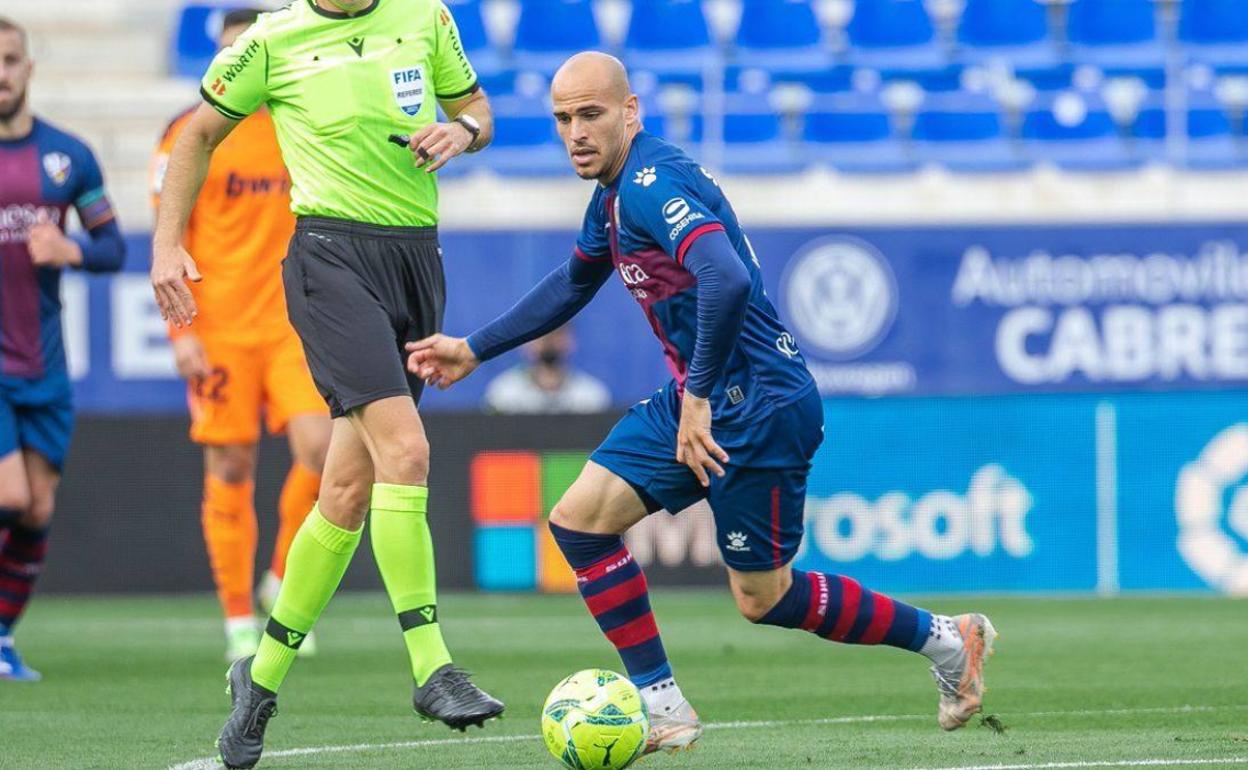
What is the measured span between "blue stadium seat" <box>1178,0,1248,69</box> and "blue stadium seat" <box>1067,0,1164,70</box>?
260mm

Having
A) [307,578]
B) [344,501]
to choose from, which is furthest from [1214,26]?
[307,578]

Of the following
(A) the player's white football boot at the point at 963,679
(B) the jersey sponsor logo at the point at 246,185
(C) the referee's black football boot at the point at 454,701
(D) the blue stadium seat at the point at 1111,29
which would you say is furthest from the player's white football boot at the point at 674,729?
(D) the blue stadium seat at the point at 1111,29

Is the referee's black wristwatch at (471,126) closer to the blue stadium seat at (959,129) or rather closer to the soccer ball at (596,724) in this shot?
the soccer ball at (596,724)

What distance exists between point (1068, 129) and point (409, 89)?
11091 millimetres

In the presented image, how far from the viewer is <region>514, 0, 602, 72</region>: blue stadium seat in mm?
16391

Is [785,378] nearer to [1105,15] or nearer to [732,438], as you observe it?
[732,438]

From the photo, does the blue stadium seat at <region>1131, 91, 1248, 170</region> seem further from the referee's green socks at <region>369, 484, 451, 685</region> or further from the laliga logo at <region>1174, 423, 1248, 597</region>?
the referee's green socks at <region>369, 484, 451, 685</region>

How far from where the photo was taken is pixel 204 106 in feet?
18.4

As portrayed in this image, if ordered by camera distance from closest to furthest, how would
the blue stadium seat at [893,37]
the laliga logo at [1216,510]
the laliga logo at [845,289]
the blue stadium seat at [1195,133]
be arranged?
the laliga logo at [1216,510] → the laliga logo at [845,289] → the blue stadium seat at [1195,133] → the blue stadium seat at [893,37]

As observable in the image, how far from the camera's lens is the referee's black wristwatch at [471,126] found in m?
5.69

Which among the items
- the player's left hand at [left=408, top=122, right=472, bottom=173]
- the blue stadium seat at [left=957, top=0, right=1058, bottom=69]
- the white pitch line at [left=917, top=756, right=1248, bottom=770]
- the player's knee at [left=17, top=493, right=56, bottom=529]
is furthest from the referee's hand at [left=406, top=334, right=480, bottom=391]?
the blue stadium seat at [left=957, top=0, right=1058, bottom=69]

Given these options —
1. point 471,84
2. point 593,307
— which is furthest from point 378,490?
point 593,307

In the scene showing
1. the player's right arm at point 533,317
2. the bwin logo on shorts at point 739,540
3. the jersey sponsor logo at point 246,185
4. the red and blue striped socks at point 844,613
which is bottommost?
the red and blue striped socks at point 844,613

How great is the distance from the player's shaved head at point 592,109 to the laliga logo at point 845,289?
9.06m
